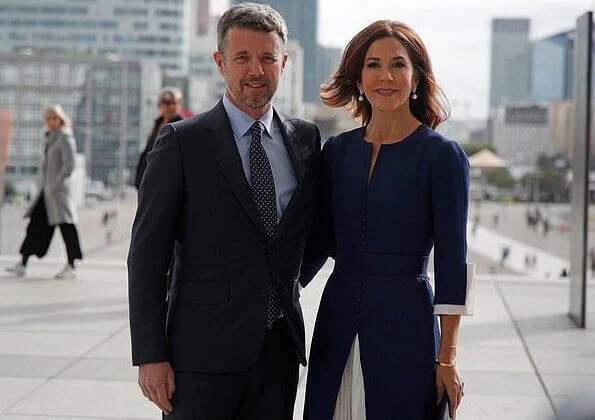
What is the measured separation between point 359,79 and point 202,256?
0.64 m

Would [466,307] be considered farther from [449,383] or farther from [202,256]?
[202,256]

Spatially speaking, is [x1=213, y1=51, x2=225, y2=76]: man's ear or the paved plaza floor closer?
[x1=213, y1=51, x2=225, y2=76]: man's ear

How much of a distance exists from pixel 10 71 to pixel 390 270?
220ft

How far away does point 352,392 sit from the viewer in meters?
2.54

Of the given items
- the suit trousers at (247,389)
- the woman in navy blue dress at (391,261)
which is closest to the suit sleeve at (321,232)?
the woman in navy blue dress at (391,261)

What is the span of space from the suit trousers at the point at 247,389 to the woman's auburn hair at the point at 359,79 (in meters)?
0.64

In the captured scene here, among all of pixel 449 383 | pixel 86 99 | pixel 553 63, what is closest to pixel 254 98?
pixel 449 383

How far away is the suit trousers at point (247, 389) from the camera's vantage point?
244cm

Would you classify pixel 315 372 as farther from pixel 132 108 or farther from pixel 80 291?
pixel 132 108

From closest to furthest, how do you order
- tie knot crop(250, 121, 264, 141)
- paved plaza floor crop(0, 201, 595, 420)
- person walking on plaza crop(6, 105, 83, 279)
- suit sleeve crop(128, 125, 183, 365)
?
suit sleeve crop(128, 125, 183, 365) < tie knot crop(250, 121, 264, 141) < paved plaza floor crop(0, 201, 595, 420) < person walking on plaza crop(6, 105, 83, 279)

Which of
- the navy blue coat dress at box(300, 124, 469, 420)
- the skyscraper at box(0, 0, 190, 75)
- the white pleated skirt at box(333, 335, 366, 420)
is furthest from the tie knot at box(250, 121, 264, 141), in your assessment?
the skyscraper at box(0, 0, 190, 75)

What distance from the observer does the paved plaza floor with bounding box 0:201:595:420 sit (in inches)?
187

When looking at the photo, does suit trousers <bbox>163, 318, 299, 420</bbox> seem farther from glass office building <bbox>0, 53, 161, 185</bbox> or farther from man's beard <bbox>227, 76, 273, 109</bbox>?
glass office building <bbox>0, 53, 161, 185</bbox>

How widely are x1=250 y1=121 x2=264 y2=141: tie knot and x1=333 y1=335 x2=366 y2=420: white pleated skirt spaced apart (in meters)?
0.54
